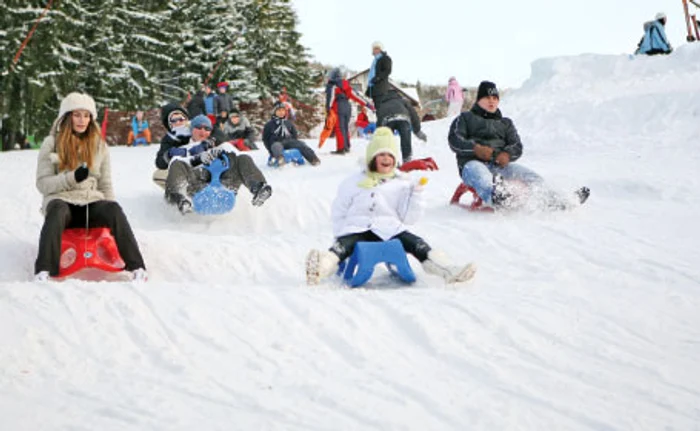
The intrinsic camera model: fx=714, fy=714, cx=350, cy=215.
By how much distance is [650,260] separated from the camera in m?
4.68

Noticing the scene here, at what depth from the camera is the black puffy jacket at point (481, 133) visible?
6.54 meters

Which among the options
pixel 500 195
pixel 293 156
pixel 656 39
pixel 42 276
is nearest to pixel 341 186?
pixel 42 276

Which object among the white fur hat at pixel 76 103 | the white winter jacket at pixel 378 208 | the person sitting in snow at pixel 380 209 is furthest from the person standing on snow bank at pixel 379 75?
the white fur hat at pixel 76 103

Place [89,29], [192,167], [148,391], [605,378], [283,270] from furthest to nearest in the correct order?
1. [89,29]
2. [192,167]
3. [283,270]
4. [605,378]
5. [148,391]

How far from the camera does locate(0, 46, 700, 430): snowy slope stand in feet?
7.67

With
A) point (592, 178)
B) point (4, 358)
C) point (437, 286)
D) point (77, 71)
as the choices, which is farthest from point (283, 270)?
point (77, 71)

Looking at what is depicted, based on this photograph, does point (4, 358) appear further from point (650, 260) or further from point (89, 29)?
point (89, 29)

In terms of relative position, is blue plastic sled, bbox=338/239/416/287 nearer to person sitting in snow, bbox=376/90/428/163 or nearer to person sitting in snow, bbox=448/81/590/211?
person sitting in snow, bbox=448/81/590/211

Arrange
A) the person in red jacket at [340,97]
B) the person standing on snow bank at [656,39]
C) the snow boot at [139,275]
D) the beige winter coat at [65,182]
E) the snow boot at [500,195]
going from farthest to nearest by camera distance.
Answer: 1. the person standing on snow bank at [656,39]
2. the person in red jacket at [340,97]
3. the snow boot at [500,195]
4. the beige winter coat at [65,182]
5. the snow boot at [139,275]

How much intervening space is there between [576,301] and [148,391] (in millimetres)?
2205

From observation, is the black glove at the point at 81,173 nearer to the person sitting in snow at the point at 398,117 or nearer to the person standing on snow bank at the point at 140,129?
the person sitting in snow at the point at 398,117

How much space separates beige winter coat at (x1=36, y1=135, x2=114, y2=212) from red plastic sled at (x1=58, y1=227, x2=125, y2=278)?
22cm

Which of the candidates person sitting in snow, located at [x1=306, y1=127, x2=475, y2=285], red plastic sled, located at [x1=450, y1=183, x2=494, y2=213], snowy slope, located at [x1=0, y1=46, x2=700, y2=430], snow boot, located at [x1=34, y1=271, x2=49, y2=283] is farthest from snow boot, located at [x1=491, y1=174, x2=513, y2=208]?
snow boot, located at [x1=34, y1=271, x2=49, y2=283]

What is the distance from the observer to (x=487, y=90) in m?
6.61
